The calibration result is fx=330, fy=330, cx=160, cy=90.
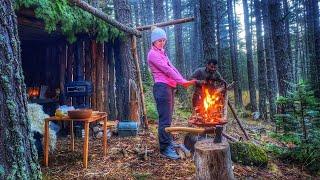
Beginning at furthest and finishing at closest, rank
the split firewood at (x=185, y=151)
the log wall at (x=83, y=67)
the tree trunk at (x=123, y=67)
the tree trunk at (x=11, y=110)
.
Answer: the log wall at (x=83, y=67)
the tree trunk at (x=123, y=67)
the split firewood at (x=185, y=151)
the tree trunk at (x=11, y=110)

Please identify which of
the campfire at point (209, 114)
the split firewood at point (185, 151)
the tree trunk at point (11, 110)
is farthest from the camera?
the split firewood at point (185, 151)

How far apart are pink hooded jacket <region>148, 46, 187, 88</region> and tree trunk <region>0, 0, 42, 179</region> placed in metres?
3.53

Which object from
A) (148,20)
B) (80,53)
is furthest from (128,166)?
(148,20)

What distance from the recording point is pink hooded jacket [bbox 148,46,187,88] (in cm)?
627

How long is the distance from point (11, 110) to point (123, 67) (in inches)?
278

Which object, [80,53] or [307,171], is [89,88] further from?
[307,171]

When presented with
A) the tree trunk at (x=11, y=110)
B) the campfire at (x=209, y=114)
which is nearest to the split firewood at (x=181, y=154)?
the campfire at (x=209, y=114)

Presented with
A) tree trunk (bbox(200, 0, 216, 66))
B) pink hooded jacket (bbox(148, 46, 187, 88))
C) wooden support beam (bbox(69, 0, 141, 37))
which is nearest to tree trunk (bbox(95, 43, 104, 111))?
wooden support beam (bbox(69, 0, 141, 37))

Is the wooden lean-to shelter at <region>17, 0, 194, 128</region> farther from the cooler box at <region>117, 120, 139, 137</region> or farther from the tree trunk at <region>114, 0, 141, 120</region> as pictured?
the cooler box at <region>117, 120, 139, 137</region>

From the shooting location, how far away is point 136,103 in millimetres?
9609

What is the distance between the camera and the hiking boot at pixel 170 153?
6.41 meters

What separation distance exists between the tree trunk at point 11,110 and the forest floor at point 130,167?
101 inches

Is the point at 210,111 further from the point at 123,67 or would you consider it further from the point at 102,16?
the point at 123,67

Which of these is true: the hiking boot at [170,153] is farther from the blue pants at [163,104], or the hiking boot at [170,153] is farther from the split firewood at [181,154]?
the blue pants at [163,104]
